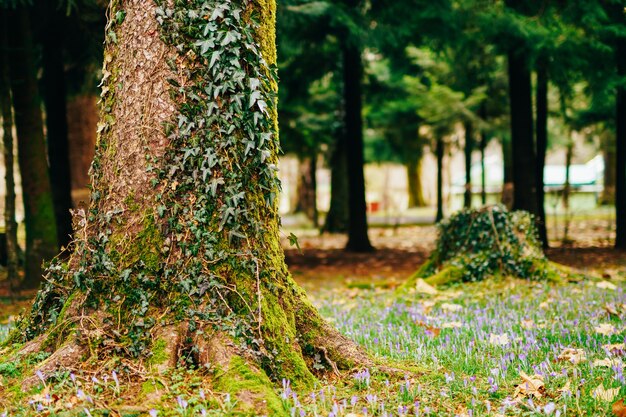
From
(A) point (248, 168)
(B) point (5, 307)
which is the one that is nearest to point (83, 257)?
(A) point (248, 168)

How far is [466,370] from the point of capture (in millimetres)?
3926

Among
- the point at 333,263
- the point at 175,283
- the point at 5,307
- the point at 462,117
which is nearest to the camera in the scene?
the point at 175,283

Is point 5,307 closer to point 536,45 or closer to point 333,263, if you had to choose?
point 333,263

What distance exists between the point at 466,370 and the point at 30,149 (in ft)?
26.4

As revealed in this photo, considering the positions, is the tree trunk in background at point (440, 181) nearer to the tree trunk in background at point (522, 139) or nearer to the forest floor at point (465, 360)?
the tree trunk in background at point (522, 139)

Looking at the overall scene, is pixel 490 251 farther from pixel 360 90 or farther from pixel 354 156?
pixel 360 90

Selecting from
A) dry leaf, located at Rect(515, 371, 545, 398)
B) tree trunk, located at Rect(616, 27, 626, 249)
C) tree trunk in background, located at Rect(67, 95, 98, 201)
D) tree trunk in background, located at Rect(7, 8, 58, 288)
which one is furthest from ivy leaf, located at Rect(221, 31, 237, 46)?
tree trunk, located at Rect(616, 27, 626, 249)

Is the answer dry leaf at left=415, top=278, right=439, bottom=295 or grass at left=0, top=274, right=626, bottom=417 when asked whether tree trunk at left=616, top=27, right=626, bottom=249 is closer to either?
dry leaf at left=415, top=278, right=439, bottom=295

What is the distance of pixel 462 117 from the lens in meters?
20.5

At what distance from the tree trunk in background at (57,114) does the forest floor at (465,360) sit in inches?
156

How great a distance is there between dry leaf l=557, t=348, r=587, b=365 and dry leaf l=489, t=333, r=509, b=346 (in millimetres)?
494

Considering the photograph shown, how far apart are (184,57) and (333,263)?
400 inches

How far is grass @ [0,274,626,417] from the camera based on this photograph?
313 centimetres

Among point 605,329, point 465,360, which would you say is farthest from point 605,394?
point 605,329
